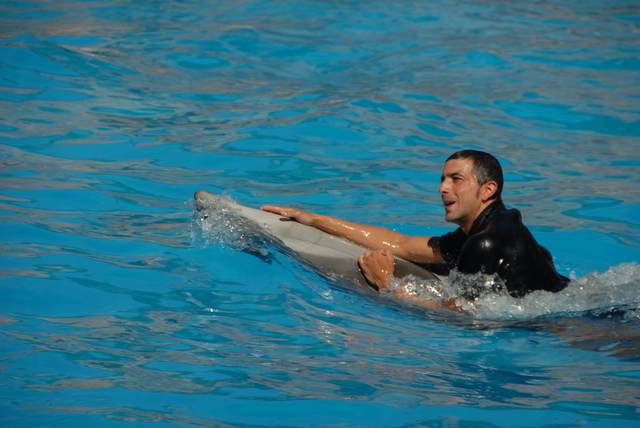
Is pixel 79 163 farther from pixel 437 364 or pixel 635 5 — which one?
pixel 635 5

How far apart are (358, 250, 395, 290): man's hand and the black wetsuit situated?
53cm

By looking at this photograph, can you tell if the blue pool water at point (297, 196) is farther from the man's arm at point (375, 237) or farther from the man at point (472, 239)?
the man's arm at point (375, 237)

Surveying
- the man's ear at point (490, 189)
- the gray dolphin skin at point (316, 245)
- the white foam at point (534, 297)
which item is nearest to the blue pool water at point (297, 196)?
the white foam at point (534, 297)

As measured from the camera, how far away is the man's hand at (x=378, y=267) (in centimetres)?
497

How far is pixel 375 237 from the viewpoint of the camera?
229 inches

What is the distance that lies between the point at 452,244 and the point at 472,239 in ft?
2.87

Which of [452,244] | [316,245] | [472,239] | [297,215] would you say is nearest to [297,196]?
[297,215]

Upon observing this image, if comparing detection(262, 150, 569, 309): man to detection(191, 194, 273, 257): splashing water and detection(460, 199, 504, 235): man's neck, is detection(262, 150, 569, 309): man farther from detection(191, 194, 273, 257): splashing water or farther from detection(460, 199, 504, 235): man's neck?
detection(191, 194, 273, 257): splashing water

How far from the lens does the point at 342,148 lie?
884cm

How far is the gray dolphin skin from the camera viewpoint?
5.17m

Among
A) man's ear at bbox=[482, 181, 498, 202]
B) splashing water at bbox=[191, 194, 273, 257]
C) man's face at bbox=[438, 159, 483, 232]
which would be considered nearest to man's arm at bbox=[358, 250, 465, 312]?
man's face at bbox=[438, 159, 483, 232]

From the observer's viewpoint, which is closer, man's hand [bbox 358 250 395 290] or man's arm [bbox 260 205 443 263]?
man's hand [bbox 358 250 395 290]

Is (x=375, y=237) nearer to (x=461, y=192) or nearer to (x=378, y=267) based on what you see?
(x=378, y=267)

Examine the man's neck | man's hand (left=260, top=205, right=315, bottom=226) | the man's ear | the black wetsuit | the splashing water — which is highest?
the man's ear
